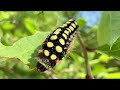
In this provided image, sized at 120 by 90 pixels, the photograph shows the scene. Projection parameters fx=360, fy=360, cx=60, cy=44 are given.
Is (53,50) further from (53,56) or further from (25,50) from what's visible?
(25,50)

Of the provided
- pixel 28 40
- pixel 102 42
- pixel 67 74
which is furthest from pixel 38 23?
pixel 28 40

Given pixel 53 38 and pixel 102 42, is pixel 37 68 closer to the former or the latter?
pixel 53 38

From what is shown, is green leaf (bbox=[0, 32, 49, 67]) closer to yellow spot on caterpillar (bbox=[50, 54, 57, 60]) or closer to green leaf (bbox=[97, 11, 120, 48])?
yellow spot on caterpillar (bbox=[50, 54, 57, 60])

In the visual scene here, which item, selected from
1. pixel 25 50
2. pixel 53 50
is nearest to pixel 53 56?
pixel 53 50

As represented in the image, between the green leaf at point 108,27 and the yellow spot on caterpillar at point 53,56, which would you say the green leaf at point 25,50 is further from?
the green leaf at point 108,27
